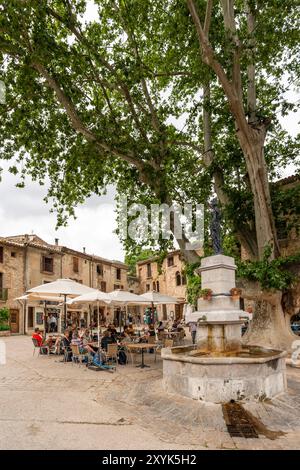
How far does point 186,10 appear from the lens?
37.9 feet

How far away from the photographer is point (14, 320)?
2853 cm

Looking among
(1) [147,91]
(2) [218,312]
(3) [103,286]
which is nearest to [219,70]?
(1) [147,91]

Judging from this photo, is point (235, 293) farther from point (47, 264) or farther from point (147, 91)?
point (47, 264)

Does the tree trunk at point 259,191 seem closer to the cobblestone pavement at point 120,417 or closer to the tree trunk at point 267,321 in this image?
the tree trunk at point 267,321

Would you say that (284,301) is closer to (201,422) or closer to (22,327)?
(201,422)

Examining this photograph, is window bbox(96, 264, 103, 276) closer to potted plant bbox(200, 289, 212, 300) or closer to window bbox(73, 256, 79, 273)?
window bbox(73, 256, 79, 273)

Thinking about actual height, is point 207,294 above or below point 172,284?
below

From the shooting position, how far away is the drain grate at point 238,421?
502cm

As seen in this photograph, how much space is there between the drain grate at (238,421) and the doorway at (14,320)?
2544cm

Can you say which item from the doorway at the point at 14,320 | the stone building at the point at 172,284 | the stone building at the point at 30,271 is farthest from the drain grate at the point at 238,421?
the stone building at the point at 172,284

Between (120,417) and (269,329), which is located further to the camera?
(269,329)

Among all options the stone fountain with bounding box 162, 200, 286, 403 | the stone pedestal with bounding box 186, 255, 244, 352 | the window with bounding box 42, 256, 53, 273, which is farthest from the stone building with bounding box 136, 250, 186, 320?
the stone fountain with bounding box 162, 200, 286, 403

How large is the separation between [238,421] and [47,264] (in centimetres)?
2977

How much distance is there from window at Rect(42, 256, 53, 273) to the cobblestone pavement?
24.5 metres
